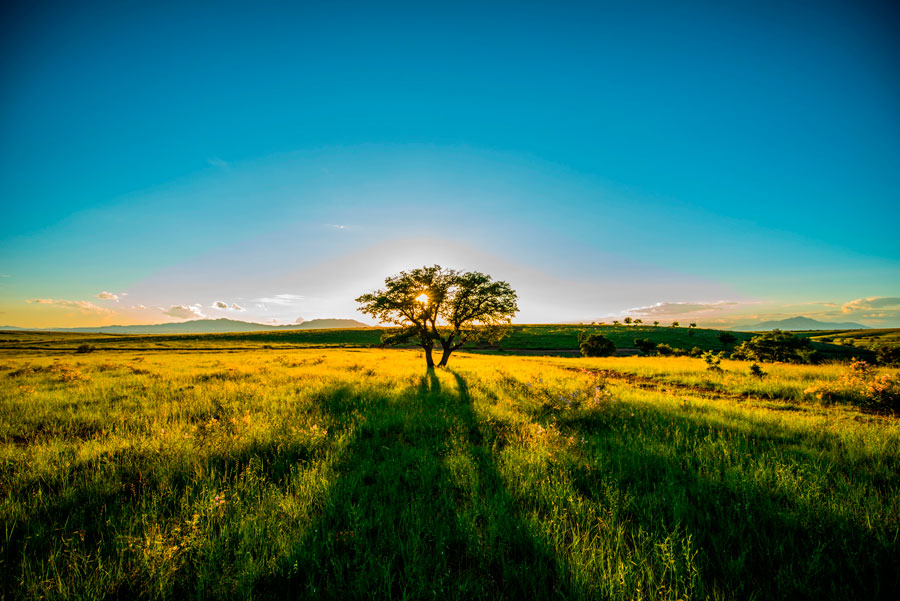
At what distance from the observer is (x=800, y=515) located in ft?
10.8

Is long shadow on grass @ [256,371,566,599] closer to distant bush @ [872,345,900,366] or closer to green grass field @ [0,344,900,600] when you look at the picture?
green grass field @ [0,344,900,600]

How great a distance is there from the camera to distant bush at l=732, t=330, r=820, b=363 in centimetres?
2488

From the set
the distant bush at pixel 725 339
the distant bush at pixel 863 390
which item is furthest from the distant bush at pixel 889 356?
the distant bush at pixel 725 339

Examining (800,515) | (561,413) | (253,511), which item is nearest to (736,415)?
(561,413)

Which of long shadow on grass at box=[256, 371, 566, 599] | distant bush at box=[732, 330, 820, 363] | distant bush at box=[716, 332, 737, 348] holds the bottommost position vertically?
distant bush at box=[716, 332, 737, 348]

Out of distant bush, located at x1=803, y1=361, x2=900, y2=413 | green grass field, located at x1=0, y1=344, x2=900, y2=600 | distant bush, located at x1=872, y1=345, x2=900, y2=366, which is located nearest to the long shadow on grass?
green grass field, located at x1=0, y1=344, x2=900, y2=600

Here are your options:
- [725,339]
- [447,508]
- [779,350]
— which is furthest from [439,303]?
[725,339]

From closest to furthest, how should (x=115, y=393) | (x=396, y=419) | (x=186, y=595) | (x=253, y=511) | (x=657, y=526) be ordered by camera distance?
1. (x=186, y=595)
2. (x=657, y=526)
3. (x=253, y=511)
4. (x=396, y=419)
5. (x=115, y=393)

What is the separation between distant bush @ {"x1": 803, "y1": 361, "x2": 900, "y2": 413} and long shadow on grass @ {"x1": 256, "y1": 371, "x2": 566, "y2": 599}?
1284 cm

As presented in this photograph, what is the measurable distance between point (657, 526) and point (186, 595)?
4.38 metres

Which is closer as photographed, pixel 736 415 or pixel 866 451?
pixel 866 451

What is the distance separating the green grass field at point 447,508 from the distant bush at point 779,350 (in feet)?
89.3

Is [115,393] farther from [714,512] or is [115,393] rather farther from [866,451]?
[866,451]

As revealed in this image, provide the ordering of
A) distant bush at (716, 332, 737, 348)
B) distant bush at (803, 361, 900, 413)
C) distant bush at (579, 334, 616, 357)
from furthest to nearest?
distant bush at (716, 332, 737, 348) < distant bush at (579, 334, 616, 357) < distant bush at (803, 361, 900, 413)
